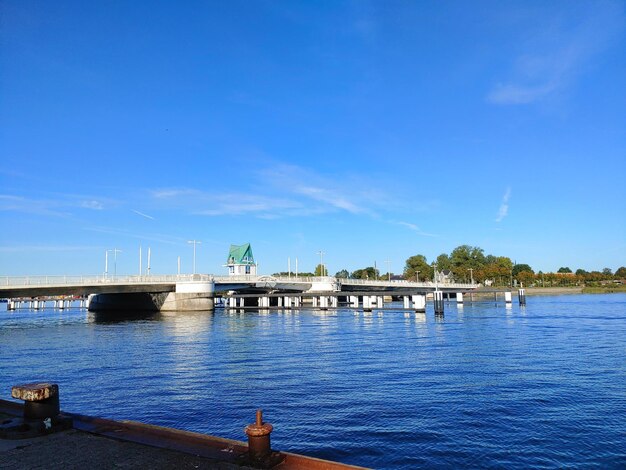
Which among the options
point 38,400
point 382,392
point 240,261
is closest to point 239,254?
point 240,261

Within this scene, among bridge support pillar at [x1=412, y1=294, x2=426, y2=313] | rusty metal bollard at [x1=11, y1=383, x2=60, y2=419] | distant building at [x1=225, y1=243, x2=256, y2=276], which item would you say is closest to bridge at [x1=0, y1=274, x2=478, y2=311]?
bridge support pillar at [x1=412, y1=294, x2=426, y2=313]

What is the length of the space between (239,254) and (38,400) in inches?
6191

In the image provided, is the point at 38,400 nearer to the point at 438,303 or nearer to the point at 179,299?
the point at 438,303

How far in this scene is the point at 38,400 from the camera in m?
10.7

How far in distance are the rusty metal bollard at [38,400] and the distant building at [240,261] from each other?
152 meters

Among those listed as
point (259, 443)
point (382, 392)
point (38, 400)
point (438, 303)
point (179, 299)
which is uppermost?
point (179, 299)

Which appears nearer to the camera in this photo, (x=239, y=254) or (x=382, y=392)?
(x=382, y=392)

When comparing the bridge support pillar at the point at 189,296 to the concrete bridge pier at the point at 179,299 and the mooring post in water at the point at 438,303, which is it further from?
the mooring post in water at the point at 438,303

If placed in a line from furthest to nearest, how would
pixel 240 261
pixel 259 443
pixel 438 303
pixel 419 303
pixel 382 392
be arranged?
pixel 240 261
pixel 419 303
pixel 438 303
pixel 382 392
pixel 259 443

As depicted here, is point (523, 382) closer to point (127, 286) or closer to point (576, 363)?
point (576, 363)

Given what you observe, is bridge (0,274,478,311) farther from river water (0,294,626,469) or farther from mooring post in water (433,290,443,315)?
river water (0,294,626,469)

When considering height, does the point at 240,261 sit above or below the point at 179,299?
above

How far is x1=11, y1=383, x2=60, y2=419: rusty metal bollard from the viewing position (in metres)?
10.6

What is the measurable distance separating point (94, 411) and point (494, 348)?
2944 centimetres
